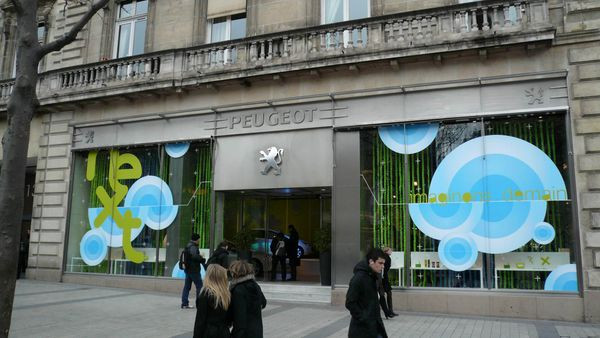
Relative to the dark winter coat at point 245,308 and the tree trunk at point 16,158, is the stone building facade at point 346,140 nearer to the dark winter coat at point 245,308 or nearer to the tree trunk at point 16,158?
the dark winter coat at point 245,308

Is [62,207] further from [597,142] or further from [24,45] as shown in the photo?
[597,142]

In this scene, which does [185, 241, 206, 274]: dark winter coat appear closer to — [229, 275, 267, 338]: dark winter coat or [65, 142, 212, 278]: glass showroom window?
[65, 142, 212, 278]: glass showroom window

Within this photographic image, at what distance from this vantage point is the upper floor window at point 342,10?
13430mm

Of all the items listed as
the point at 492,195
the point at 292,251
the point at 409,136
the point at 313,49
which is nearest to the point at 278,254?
the point at 292,251

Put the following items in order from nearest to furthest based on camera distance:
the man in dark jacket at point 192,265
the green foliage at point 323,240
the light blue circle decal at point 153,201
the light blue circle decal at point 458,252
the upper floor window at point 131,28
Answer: the light blue circle decal at point 458,252
the man in dark jacket at point 192,265
the green foliage at point 323,240
the light blue circle decal at point 153,201
the upper floor window at point 131,28

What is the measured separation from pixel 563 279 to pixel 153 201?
10900 mm

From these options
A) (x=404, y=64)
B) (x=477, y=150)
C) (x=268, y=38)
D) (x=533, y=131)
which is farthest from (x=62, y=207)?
(x=533, y=131)

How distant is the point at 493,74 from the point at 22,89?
945 cm

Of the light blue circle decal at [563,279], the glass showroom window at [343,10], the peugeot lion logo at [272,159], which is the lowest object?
the light blue circle decal at [563,279]

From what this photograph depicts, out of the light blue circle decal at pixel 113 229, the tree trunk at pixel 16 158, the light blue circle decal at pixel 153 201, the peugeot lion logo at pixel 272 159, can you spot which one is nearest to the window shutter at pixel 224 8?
the peugeot lion logo at pixel 272 159

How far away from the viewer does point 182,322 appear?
9.45m

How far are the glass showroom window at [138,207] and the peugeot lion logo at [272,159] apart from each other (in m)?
1.85

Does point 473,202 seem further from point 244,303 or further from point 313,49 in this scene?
point 244,303

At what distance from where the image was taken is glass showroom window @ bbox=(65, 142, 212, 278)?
14.3 metres
